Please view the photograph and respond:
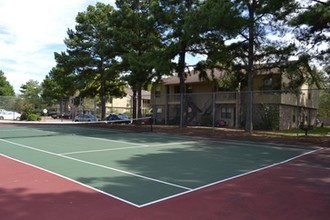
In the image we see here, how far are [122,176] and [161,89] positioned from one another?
36.9 meters

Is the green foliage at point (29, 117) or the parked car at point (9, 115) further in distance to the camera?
the parked car at point (9, 115)

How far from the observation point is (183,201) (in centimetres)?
704

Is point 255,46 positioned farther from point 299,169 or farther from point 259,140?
point 299,169

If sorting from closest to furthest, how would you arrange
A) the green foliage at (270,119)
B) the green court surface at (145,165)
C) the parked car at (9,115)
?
the green court surface at (145,165)
the green foliage at (270,119)
the parked car at (9,115)

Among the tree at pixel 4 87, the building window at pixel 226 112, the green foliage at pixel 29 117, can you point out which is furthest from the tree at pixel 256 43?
the tree at pixel 4 87

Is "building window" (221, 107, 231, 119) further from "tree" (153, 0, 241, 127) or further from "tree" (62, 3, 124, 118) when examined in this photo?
"tree" (62, 3, 124, 118)

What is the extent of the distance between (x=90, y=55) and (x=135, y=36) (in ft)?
24.6

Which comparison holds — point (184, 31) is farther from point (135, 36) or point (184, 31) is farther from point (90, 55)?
point (90, 55)

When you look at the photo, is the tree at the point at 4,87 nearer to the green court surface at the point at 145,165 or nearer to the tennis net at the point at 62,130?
the tennis net at the point at 62,130

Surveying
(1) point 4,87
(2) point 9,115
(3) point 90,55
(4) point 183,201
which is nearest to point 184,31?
(3) point 90,55

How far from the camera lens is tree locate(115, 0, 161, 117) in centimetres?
3023

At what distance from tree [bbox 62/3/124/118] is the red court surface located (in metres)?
26.8

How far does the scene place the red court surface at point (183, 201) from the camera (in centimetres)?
612

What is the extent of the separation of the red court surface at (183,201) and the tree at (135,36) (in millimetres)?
20796
